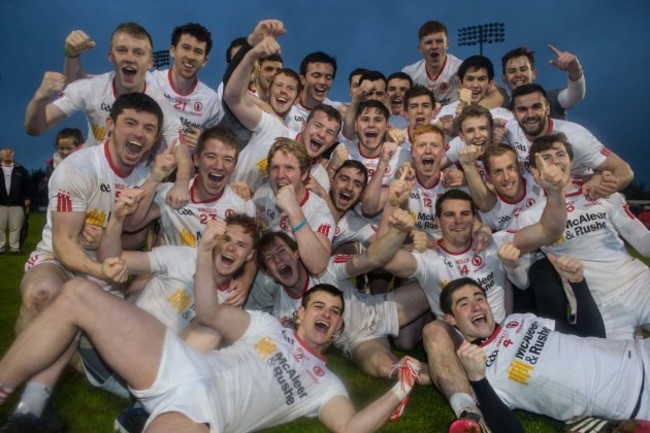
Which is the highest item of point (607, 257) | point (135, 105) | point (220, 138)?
point (135, 105)

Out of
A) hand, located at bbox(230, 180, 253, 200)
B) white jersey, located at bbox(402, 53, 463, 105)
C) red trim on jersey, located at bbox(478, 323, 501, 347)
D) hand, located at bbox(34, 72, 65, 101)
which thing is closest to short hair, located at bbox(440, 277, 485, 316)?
red trim on jersey, located at bbox(478, 323, 501, 347)

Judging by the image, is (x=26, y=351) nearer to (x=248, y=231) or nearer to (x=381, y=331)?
(x=248, y=231)

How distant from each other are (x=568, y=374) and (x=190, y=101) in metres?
5.91

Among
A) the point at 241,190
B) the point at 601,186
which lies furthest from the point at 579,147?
the point at 241,190

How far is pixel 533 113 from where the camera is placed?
7.37 meters

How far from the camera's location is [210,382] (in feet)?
12.7

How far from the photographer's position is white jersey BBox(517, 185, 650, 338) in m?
5.82

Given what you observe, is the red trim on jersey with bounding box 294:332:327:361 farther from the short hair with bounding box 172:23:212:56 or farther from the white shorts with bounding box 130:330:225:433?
the short hair with bounding box 172:23:212:56

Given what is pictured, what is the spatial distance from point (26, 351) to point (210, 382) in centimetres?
123

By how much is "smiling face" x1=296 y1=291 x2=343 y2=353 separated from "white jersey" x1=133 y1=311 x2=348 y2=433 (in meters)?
0.12

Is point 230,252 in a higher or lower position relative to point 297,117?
lower

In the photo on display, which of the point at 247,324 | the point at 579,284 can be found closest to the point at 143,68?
the point at 247,324

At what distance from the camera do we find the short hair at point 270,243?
5977 mm

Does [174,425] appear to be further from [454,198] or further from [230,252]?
[454,198]
